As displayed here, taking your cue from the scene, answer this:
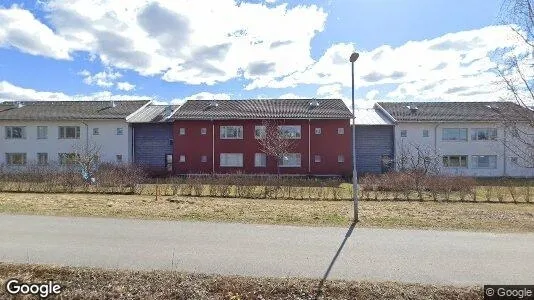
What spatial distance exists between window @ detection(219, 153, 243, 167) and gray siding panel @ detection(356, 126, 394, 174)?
428 inches

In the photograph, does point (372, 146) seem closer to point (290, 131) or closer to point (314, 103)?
point (314, 103)

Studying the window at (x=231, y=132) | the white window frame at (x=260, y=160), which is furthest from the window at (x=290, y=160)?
the window at (x=231, y=132)

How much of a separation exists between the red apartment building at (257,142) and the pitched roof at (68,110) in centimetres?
728

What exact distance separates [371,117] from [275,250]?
31.4 metres

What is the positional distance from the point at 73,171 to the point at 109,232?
45.2ft

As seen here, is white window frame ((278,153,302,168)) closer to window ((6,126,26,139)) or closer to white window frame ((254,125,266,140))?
white window frame ((254,125,266,140))

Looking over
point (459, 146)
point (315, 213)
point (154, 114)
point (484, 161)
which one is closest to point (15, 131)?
point (154, 114)

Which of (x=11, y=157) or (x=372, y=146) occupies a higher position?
(x=372, y=146)

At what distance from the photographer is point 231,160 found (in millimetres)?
33000

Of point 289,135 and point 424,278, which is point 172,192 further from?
point 289,135

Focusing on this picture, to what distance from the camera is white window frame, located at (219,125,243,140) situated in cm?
3309

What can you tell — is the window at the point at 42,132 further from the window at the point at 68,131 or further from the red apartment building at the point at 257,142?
the red apartment building at the point at 257,142

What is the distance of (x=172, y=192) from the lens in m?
17.7

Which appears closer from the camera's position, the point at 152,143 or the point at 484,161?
the point at 484,161
